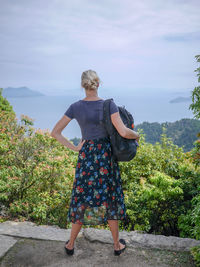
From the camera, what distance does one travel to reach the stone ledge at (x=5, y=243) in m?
3.06

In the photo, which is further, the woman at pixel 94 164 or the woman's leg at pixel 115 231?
the woman's leg at pixel 115 231

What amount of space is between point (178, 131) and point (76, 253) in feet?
99.5

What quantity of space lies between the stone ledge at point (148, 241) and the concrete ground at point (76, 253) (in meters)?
0.01

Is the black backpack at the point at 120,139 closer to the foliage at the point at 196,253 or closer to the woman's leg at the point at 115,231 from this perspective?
the woman's leg at the point at 115,231

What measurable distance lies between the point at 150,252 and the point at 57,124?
1748 millimetres

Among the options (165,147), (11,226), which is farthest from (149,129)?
(11,226)

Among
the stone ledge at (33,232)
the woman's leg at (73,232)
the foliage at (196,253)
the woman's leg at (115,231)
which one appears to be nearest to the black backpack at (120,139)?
the woman's leg at (115,231)

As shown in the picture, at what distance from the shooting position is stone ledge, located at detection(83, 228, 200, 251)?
3205 millimetres

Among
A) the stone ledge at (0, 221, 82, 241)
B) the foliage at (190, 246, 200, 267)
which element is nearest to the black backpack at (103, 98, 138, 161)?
the foliage at (190, 246, 200, 267)

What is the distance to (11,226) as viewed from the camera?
369 cm

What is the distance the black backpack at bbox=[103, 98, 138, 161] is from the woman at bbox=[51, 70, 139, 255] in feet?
0.15

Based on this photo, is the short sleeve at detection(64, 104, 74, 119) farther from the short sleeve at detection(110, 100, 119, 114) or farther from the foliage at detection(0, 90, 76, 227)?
the foliage at detection(0, 90, 76, 227)

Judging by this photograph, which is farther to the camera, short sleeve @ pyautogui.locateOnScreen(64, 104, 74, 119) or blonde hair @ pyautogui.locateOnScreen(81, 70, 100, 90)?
short sleeve @ pyautogui.locateOnScreen(64, 104, 74, 119)

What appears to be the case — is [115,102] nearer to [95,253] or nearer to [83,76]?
[83,76]
